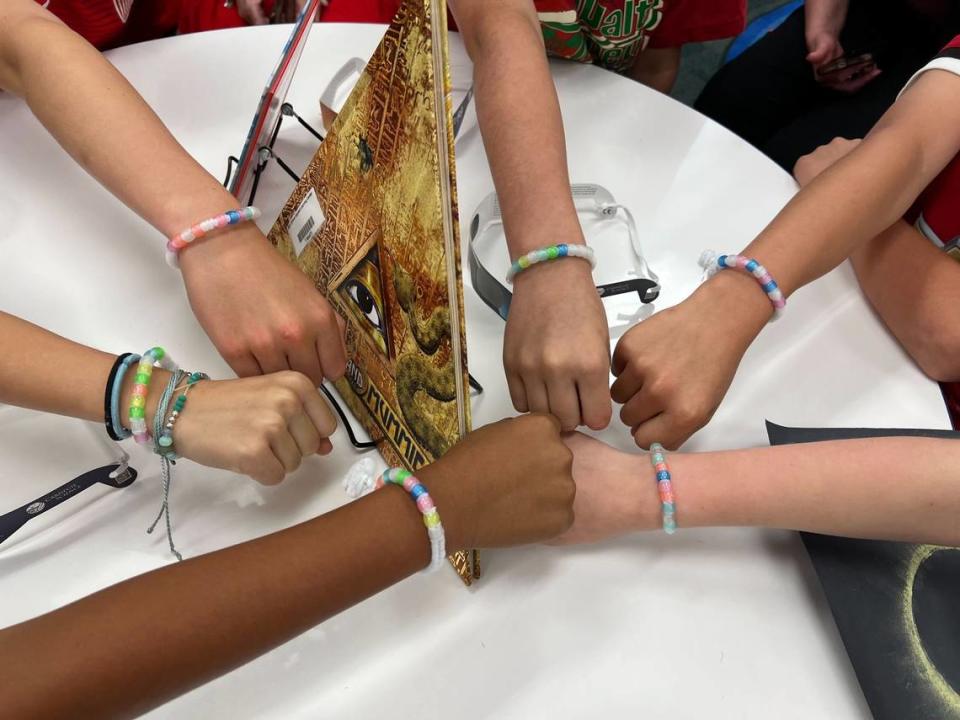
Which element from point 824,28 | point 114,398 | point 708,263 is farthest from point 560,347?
point 824,28

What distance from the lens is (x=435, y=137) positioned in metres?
0.33

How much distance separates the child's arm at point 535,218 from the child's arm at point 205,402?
0.15 metres

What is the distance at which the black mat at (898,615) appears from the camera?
0.43 meters

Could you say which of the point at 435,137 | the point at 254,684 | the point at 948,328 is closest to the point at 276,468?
the point at 254,684

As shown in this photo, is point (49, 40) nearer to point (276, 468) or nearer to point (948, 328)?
point (276, 468)

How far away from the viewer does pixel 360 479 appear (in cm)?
48

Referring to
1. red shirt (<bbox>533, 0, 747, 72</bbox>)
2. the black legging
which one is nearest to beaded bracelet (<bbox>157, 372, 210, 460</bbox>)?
red shirt (<bbox>533, 0, 747, 72</bbox>)

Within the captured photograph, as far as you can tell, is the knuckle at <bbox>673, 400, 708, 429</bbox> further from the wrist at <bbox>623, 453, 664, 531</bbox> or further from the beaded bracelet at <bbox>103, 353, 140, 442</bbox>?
the beaded bracelet at <bbox>103, 353, 140, 442</bbox>

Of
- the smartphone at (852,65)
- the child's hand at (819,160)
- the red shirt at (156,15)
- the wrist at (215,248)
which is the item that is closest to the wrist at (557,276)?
the wrist at (215,248)

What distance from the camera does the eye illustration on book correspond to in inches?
17.9

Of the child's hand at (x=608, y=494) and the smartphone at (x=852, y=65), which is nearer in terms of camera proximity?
the child's hand at (x=608, y=494)

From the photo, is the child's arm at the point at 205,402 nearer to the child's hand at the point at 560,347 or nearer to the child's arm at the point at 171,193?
the child's arm at the point at 171,193

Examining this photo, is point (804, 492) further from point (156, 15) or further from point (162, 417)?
point (156, 15)

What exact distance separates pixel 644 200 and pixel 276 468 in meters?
0.43
